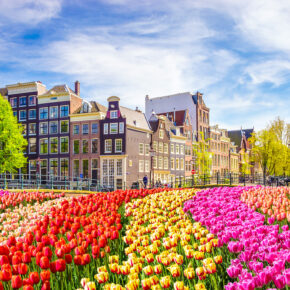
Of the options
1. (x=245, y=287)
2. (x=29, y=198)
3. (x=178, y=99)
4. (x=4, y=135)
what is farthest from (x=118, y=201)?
(x=178, y=99)

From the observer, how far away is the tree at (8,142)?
3253cm

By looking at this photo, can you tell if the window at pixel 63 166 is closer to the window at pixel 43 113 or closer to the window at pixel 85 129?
the window at pixel 85 129

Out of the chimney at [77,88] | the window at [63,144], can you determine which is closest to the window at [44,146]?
the window at [63,144]

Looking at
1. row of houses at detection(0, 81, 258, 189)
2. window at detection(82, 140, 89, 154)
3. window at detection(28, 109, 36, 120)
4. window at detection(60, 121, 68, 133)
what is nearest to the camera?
row of houses at detection(0, 81, 258, 189)

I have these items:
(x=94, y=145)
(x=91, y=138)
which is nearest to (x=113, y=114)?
(x=91, y=138)

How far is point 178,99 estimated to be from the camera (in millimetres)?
54062

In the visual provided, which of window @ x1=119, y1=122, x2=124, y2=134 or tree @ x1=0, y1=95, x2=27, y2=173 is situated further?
window @ x1=119, y1=122, x2=124, y2=134

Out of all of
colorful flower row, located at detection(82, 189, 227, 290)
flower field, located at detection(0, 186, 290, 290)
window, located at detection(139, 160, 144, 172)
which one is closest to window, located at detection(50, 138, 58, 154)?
window, located at detection(139, 160, 144, 172)

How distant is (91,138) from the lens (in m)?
38.6

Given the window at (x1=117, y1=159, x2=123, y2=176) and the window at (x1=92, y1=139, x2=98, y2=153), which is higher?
the window at (x1=92, y1=139, x2=98, y2=153)

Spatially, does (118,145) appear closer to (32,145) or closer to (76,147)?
(76,147)

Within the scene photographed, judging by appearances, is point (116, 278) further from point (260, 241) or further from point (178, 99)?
→ point (178, 99)

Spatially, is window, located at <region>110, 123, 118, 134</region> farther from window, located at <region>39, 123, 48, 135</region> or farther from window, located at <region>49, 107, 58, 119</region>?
window, located at <region>39, 123, 48, 135</region>

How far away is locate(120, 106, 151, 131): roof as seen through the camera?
126 ft
